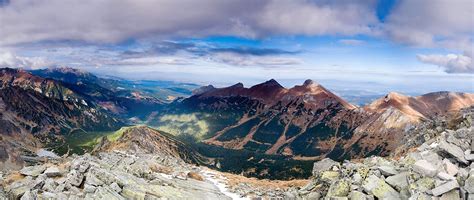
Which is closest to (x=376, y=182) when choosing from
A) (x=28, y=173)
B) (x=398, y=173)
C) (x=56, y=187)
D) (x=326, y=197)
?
(x=398, y=173)

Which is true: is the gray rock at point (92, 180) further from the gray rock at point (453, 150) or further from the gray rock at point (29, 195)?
the gray rock at point (453, 150)

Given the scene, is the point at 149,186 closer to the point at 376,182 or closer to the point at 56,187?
the point at 56,187

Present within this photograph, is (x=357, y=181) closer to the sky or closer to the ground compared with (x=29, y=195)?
closer to the sky

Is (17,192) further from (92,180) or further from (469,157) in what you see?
(469,157)

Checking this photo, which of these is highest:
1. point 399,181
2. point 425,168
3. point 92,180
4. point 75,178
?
point 425,168

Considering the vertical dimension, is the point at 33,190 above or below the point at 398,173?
below

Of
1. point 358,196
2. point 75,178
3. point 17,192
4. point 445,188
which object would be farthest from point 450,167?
point 17,192

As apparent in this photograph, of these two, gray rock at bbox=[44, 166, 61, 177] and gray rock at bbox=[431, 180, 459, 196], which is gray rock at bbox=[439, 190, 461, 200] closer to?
gray rock at bbox=[431, 180, 459, 196]
